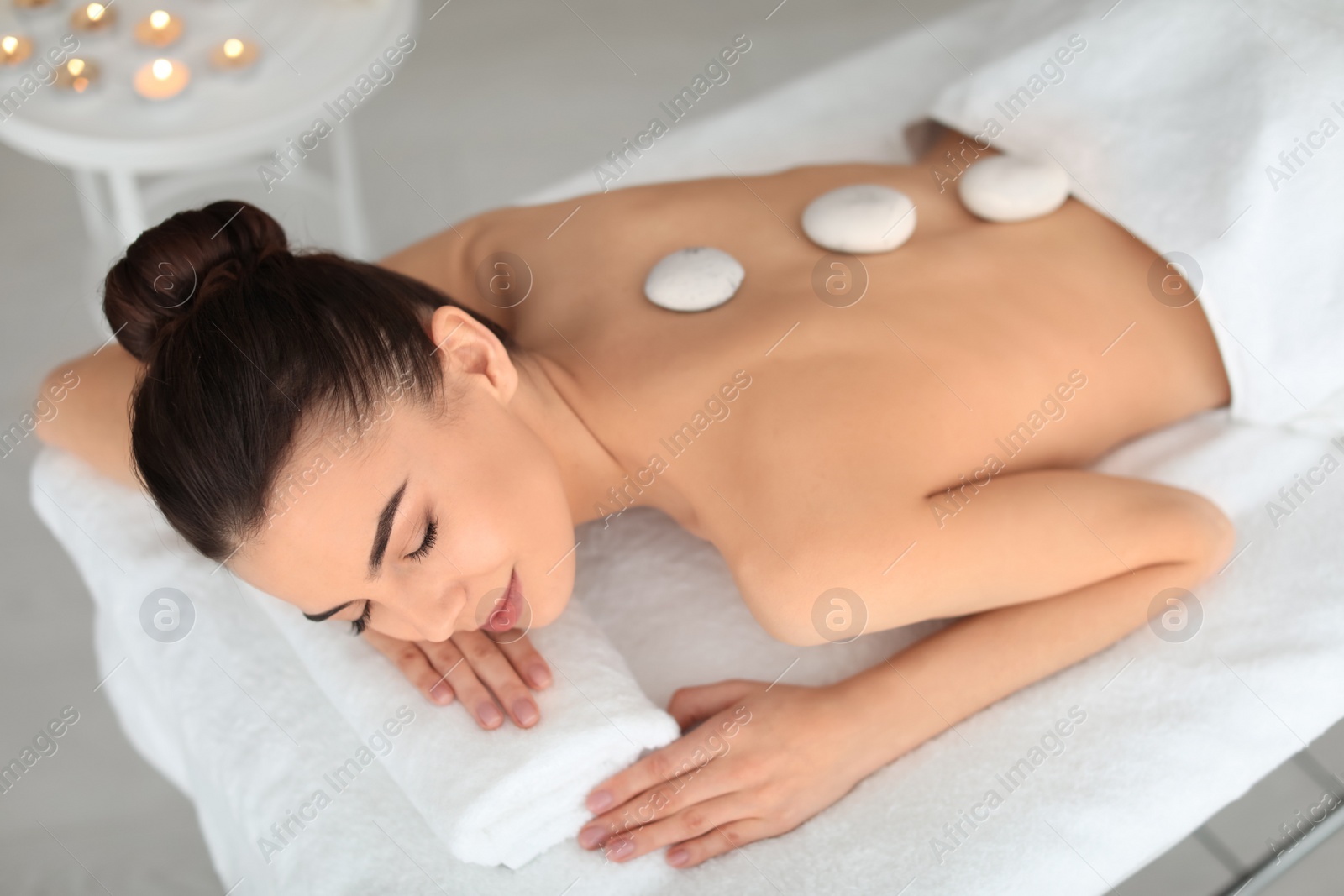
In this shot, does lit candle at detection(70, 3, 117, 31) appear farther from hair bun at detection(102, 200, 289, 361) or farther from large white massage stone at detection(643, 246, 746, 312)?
large white massage stone at detection(643, 246, 746, 312)

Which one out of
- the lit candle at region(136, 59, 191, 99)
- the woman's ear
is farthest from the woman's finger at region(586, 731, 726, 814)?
the lit candle at region(136, 59, 191, 99)

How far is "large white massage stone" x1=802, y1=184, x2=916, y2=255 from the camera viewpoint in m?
1.35

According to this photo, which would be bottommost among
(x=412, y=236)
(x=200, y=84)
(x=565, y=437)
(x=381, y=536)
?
(x=412, y=236)

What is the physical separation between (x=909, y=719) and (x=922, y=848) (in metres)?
0.14

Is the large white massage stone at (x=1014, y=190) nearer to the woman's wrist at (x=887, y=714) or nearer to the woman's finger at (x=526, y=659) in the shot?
the woman's wrist at (x=887, y=714)

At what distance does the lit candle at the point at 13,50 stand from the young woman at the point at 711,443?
1.71 feet

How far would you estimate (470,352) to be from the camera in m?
1.16

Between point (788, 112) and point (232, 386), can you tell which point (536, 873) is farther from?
point (788, 112)

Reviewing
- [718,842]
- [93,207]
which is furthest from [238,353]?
[93,207]

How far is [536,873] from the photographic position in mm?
1121

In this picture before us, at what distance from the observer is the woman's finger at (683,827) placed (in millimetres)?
1110

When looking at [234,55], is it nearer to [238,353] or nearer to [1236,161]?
[238,353]

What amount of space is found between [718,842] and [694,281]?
62cm

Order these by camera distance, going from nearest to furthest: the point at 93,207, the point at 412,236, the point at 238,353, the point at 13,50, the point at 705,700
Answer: the point at 238,353, the point at 705,700, the point at 13,50, the point at 93,207, the point at 412,236
